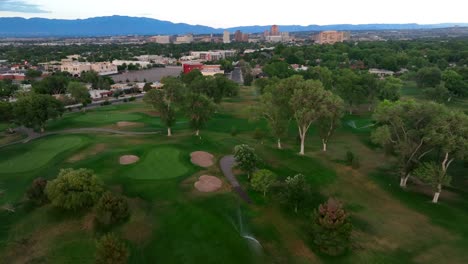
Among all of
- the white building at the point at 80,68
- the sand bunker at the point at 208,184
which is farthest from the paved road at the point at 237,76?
the sand bunker at the point at 208,184

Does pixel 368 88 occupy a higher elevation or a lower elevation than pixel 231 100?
higher

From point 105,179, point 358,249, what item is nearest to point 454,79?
point 358,249

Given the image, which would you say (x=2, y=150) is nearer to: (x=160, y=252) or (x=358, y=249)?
(x=160, y=252)

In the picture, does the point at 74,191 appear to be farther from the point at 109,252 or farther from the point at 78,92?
the point at 78,92

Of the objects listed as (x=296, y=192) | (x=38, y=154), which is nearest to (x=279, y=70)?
(x=38, y=154)

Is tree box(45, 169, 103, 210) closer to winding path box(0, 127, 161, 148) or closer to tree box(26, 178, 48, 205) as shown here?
tree box(26, 178, 48, 205)

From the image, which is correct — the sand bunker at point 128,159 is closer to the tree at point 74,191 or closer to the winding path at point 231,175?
the tree at point 74,191

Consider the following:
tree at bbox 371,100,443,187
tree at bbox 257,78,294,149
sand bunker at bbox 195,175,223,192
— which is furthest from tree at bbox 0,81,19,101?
tree at bbox 371,100,443,187
